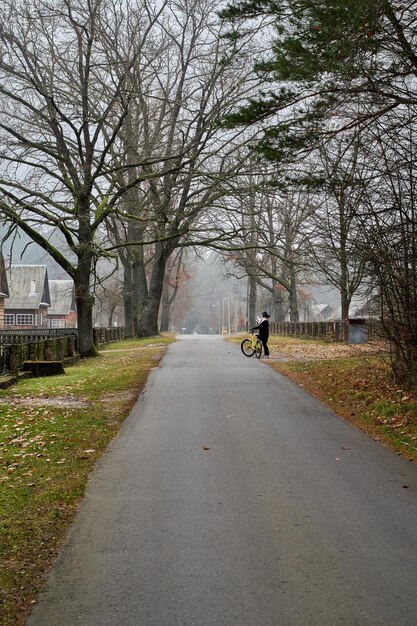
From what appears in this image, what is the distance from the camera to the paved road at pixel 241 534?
15.1 ft

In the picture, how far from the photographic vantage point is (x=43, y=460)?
9312 mm

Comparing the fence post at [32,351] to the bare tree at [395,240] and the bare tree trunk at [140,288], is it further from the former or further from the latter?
the bare tree trunk at [140,288]

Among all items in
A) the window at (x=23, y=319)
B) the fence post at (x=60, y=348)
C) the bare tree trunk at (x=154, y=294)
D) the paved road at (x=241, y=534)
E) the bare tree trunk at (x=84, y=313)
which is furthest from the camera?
the window at (x=23, y=319)

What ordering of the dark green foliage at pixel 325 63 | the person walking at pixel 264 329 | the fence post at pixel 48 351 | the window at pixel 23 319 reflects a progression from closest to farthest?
the dark green foliage at pixel 325 63, the fence post at pixel 48 351, the person walking at pixel 264 329, the window at pixel 23 319

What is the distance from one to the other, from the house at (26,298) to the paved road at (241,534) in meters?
67.9

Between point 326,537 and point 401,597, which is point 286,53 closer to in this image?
point 326,537

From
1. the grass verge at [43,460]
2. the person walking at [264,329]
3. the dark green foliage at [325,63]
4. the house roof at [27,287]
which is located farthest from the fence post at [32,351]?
the house roof at [27,287]

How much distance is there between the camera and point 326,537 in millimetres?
6012

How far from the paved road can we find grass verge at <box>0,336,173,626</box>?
0.64 ft

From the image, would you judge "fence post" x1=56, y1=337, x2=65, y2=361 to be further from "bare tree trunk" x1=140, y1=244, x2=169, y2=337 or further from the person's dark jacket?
"bare tree trunk" x1=140, y1=244, x2=169, y2=337

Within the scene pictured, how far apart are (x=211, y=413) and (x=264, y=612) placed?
328 inches

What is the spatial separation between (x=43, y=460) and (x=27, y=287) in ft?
233

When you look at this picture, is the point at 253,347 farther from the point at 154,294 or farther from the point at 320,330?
the point at 154,294

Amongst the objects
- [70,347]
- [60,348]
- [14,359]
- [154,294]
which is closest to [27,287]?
[154,294]
